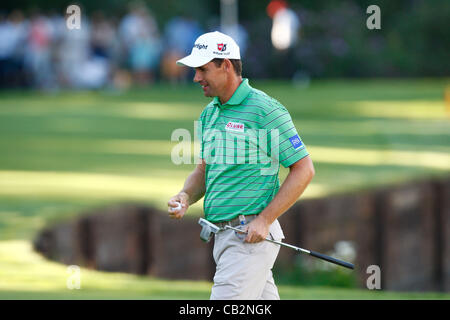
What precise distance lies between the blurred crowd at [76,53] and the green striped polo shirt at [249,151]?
24709 millimetres

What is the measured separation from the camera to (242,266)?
549cm

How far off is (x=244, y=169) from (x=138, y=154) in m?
11.6

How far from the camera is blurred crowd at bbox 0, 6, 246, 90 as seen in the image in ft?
98.7

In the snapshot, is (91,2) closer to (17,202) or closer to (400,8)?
(400,8)

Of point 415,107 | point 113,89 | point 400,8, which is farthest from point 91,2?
point 415,107

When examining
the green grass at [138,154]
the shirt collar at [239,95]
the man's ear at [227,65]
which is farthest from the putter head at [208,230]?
the green grass at [138,154]

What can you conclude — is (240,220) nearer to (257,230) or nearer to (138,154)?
(257,230)

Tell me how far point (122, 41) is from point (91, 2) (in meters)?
8.35

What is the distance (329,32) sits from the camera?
37.6 metres

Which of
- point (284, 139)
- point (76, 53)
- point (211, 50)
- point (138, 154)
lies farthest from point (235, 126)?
point (76, 53)

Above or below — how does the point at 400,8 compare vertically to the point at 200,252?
above

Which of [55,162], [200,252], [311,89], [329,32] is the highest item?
[329,32]

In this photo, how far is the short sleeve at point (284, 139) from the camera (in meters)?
5.46

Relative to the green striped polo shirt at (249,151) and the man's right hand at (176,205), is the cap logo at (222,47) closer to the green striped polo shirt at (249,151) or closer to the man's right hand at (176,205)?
the green striped polo shirt at (249,151)
